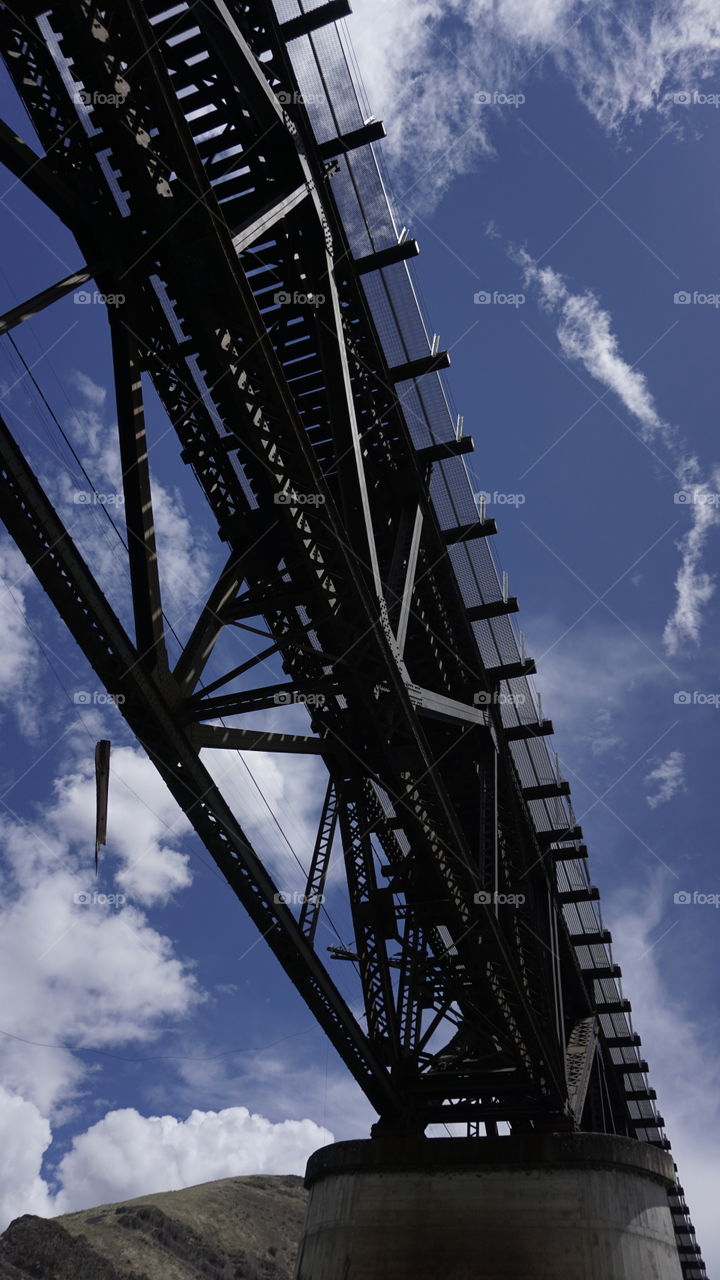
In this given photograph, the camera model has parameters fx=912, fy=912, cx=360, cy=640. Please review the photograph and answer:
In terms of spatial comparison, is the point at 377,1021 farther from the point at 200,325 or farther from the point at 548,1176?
the point at 200,325


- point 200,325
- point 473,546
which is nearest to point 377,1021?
point 473,546

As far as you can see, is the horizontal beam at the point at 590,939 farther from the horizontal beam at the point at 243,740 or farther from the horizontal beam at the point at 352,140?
the horizontal beam at the point at 352,140

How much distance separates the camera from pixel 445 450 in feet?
41.2

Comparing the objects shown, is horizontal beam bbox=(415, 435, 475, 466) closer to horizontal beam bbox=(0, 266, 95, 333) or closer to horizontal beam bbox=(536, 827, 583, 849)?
horizontal beam bbox=(0, 266, 95, 333)

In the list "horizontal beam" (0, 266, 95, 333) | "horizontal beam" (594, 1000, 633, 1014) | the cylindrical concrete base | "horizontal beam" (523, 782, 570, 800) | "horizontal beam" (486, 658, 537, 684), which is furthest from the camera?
"horizontal beam" (594, 1000, 633, 1014)

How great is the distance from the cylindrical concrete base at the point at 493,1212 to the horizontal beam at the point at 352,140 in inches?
487

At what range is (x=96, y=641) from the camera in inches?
307

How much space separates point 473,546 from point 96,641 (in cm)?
768

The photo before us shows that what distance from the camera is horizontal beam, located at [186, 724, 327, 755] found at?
343 inches

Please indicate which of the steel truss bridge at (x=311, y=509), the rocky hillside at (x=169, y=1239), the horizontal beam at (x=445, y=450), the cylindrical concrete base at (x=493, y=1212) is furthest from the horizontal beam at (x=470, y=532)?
the rocky hillside at (x=169, y=1239)

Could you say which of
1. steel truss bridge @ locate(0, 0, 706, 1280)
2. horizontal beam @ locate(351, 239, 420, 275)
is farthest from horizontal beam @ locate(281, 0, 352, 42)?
horizontal beam @ locate(351, 239, 420, 275)

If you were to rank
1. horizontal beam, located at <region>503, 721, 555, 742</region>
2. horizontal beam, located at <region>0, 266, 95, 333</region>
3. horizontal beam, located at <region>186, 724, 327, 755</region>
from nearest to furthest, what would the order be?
horizontal beam, located at <region>0, 266, 95, 333</region> < horizontal beam, located at <region>186, 724, 327, 755</region> < horizontal beam, located at <region>503, 721, 555, 742</region>

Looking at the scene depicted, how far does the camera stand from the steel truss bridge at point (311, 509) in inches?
285

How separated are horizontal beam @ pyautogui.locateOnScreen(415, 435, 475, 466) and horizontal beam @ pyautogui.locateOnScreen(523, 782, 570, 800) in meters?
7.17
